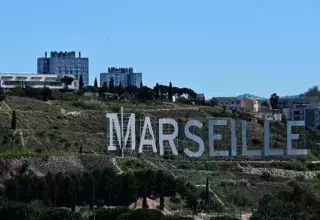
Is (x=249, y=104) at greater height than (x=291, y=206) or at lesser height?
greater

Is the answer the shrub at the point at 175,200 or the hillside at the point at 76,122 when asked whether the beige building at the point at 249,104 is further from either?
the shrub at the point at 175,200

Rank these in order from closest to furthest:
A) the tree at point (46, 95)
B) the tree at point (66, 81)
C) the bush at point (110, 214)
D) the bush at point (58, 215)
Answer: the bush at point (58, 215) < the bush at point (110, 214) < the tree at point (46, 95) < the tree at point (66, 81)

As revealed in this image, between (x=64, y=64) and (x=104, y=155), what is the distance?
125 metres

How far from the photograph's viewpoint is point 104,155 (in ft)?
218

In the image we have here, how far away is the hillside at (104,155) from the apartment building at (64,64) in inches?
3647

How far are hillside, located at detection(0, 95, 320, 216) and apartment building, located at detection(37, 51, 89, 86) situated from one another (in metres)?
92.6

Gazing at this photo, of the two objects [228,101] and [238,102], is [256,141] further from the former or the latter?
[238,102]

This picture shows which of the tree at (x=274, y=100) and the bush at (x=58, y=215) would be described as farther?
the tree at (x=274, y=100)

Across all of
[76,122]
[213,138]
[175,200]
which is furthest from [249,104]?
[175,200]

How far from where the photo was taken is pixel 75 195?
52.0 metres

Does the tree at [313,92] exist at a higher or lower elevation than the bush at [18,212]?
higher

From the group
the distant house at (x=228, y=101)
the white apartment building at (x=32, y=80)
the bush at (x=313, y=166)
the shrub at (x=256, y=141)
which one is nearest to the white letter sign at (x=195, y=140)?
the bush at (x=313, y=166)

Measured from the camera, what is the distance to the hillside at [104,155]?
60.8 metres

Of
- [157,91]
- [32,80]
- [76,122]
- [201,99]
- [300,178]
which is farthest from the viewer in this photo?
[32,80]
